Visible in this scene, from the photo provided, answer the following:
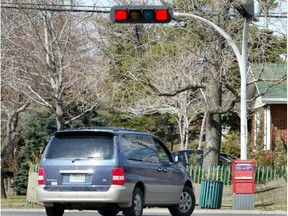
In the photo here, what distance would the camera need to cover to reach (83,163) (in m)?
15.9

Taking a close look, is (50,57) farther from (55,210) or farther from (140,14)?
(55,210)

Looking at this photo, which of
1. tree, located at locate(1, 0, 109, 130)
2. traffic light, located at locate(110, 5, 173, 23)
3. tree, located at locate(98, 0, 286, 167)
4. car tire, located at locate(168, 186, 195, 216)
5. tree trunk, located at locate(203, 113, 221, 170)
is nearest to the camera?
car tire, located at locate(168, 186, 195, 216)

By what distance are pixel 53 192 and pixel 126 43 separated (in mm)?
13137

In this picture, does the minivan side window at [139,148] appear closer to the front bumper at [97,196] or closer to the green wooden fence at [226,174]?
the front bumper at [97,196]

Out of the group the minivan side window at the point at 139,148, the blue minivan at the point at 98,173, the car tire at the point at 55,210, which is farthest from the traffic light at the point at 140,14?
the car tire at the point at 55,210

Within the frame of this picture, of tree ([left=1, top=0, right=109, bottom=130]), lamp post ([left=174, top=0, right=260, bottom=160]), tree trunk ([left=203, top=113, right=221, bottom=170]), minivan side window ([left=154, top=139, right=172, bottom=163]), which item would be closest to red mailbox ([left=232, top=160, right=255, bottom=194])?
lamp post ([left=174, top=0, right=260, bottom=160])

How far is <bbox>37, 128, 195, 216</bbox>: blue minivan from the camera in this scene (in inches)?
620

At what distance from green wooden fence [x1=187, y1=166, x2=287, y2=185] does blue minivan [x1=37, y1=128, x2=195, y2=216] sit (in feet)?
32.7

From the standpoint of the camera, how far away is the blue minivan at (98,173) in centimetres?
1575

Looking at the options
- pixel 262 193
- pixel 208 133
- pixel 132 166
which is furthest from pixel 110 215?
pixel 208 133

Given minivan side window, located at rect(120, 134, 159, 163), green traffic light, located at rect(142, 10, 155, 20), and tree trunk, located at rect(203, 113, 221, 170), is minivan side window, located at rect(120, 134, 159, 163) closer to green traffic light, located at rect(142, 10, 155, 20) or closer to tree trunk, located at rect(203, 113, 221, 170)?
green traffic light, located at rect(142, 10, 155, 20)

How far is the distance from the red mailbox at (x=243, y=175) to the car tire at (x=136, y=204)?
734cm

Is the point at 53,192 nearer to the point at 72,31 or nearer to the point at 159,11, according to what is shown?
the point at 159,11

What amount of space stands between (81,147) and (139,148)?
133 centimetres
